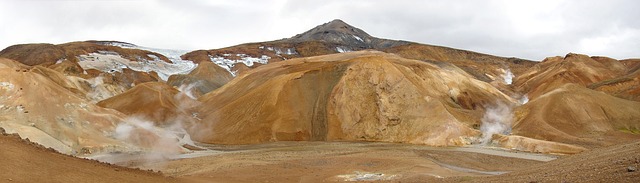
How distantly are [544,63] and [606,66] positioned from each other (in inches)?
599

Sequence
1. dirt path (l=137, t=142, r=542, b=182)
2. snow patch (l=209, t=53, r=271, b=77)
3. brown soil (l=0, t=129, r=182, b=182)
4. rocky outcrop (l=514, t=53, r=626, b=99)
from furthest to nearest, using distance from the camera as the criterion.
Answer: snow patch (l=209, t=53, r=271, b=77) → rocky outcrop (l=514, t=53, r=626, b=99) → dirt path (l=137, t=142, r=542, b=182) → brown soil (l=0, t=129, r=182, b=182)

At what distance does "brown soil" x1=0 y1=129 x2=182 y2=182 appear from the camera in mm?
15498

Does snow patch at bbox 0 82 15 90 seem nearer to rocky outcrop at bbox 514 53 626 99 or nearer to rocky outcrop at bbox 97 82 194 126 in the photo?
rocky outcrop at bbox 97 82 194 126

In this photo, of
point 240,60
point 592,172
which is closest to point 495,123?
point 592,172

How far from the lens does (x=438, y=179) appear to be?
79.0ft

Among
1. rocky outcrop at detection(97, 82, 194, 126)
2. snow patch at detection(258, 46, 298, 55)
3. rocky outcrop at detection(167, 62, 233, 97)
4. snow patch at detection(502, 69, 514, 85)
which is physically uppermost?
snow patch at detection(258, 46, 298, 55)

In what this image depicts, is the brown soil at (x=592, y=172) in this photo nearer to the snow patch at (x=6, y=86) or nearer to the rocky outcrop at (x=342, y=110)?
the rocky outcrop at (x=342, y=110)

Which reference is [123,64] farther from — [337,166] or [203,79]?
[337,166]

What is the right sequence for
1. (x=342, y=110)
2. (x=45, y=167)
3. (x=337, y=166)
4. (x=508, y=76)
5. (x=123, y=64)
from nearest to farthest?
1. (x=45, y=167)
2. (x=337, y=166)
3. (x=342, y=110)
4. (x=123, y=64)
5. (x=508, y=76)

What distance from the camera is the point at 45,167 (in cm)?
1644

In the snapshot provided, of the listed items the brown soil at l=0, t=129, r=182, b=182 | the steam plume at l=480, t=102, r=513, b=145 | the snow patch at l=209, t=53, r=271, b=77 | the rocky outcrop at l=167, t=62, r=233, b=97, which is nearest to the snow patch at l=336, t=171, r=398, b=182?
the brown soil at l=0, t=129, r=182, b=182

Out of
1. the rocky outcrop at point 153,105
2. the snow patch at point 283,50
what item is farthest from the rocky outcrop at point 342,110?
the snow patch at point 283,50

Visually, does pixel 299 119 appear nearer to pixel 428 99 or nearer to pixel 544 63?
pixel 428 99

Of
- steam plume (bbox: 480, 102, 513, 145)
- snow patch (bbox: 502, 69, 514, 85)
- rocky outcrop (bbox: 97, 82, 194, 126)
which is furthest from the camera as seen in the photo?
snow patch (bbox: 502, 69, 514, 85)
